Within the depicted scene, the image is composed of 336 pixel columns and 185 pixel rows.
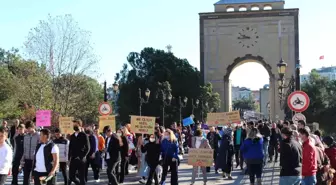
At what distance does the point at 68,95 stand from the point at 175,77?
72.6 feet

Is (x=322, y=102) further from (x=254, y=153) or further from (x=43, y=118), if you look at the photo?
(x=254, y=153)

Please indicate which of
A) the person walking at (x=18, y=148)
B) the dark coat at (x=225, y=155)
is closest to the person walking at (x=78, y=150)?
the person walking at (x=18, y=148)

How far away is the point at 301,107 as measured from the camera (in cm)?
1803

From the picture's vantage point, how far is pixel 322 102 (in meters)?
66.3

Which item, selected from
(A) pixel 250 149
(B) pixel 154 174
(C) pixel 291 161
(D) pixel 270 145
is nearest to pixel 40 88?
(D) pixel 270 145

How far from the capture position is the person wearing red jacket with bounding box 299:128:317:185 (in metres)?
10.8

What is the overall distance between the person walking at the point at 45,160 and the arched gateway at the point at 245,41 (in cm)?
5548

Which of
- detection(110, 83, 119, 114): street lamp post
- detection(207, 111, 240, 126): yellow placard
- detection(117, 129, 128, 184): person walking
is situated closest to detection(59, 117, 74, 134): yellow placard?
detection(117, 129, 128, 184): person walking

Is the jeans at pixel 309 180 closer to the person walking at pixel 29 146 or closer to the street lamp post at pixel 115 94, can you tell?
the person walking at pixel 29 146

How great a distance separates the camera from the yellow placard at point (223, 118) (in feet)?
78.6

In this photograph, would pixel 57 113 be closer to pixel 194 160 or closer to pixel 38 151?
pixel 194 160

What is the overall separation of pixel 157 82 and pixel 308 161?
4925cm

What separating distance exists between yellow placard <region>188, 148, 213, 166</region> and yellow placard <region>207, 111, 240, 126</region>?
288 inches

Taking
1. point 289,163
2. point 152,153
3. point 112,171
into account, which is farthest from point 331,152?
point 112,171
